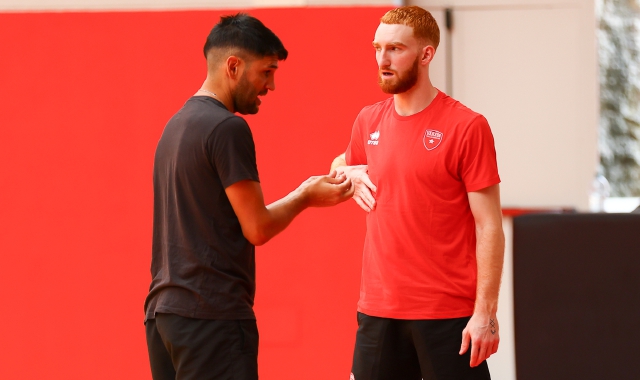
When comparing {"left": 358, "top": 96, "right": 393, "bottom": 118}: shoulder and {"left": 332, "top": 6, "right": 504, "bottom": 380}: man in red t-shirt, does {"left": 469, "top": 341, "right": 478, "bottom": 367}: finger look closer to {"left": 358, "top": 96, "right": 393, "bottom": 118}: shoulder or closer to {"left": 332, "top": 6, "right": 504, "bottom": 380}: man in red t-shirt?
{"left": 332, "top": 6, "right": 504, "bottom": 380}: man in red t-shirt

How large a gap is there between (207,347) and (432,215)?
753mm

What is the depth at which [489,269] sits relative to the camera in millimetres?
2090

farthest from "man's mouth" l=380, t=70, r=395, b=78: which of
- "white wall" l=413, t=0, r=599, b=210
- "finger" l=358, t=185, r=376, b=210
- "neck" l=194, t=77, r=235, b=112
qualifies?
"white wall" l=413, t=0, r=599, b=210

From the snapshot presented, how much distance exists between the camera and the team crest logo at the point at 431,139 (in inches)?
85.4

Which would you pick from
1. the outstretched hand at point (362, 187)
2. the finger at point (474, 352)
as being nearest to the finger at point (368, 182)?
the outstretched hand at point (362, 187)

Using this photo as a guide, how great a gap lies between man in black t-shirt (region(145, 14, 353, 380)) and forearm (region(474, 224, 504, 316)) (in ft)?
1.93

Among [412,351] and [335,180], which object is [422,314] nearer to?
[412,351]

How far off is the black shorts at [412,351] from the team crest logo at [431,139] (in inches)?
20.4

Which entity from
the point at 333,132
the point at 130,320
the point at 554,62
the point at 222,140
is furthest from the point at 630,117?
the point at 222,140

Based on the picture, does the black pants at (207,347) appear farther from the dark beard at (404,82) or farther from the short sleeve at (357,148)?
the dark beard at (404,82)

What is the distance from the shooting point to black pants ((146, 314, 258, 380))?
2010 millimetres

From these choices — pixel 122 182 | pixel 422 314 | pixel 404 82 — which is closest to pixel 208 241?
pixel 422 314

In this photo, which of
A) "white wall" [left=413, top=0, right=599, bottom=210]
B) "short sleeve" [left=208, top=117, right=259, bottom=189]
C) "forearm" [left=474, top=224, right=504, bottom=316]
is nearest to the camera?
"short sleeve" [left=208, top=117, right=259, bottom=189]

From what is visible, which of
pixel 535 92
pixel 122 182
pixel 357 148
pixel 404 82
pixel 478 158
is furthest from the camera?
pixel 535 92
